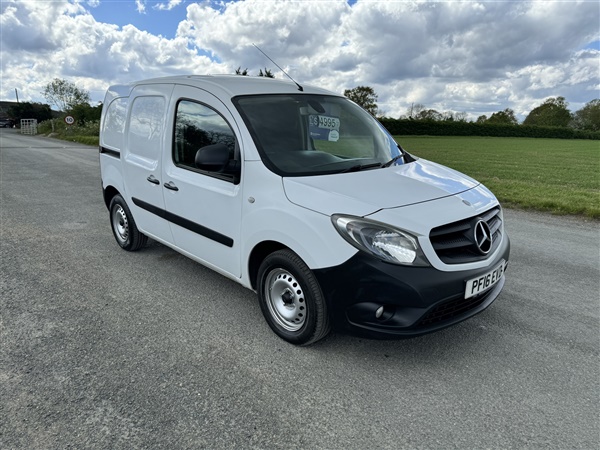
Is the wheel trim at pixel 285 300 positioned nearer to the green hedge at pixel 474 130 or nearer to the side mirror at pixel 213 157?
the side mirror at pixel 213 157

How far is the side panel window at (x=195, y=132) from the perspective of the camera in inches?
135

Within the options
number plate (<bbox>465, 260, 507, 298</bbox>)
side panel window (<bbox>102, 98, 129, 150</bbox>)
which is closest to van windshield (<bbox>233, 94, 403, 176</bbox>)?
number plate (<bbox>465, 260, 507, 298</bbox>)

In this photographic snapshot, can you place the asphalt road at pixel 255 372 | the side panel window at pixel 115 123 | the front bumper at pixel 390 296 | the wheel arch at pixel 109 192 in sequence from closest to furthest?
1. the asphalt road at pixel 255 372
2. the front bumper at pixel 390 296
3. the side panel window at pixel 115 123
4. the wheel arch at pixel 109 192

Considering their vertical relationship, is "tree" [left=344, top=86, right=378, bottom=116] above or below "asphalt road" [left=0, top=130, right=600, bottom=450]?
above

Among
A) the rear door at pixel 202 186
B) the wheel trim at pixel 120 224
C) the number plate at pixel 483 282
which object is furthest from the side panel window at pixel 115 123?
the number plate at pixel 483 282

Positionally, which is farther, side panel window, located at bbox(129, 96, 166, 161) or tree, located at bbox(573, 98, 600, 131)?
tree, located at bbox(573, 98, 600, 131)

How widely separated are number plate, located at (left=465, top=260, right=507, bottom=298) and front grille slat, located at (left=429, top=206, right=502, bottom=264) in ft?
0.41

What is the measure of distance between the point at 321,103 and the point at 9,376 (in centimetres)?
312

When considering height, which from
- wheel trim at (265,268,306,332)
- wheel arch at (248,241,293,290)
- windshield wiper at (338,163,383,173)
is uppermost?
windshield wiper at (338,163,383,173)

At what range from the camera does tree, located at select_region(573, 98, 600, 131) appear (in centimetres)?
8405

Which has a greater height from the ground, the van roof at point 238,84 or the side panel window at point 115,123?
the van roof at point 238,84

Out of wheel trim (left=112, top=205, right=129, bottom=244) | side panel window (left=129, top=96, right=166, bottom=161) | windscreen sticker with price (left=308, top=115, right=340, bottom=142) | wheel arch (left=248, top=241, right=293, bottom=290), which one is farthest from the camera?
wheel trim (left=112, top=205, right=129, bottom=244)

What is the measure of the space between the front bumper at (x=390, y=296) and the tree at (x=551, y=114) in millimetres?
95899

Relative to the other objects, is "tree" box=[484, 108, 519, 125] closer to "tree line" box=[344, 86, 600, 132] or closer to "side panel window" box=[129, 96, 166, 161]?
"tree line" box=[344, 86, 600, 132]
